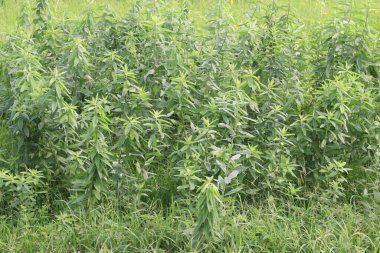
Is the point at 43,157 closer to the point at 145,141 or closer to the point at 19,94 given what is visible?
the point at 19,94

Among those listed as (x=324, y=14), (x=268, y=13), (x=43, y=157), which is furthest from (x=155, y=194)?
(x=324, y=14)

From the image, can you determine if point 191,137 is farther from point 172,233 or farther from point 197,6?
point 197,6

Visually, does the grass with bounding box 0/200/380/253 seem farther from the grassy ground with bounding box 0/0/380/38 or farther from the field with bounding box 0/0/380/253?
the grassy ground with bounding box 0/0/380/38

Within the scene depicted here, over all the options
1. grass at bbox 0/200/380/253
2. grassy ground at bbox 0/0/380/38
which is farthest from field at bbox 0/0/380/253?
grassy ground at bbox 0/0/380/38

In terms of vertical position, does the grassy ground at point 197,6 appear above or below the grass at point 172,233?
below

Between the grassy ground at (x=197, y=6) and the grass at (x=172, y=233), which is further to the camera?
the grassy ground at (x=197, y=6)

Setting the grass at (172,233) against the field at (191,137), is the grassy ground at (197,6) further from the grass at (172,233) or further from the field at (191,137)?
the grass at (172,233)

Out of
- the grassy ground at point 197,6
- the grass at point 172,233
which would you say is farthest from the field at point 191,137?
the grassy ground at point 197,6

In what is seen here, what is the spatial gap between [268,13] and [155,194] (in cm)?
185

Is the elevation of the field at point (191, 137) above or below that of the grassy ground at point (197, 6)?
above

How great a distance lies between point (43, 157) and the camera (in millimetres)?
4367

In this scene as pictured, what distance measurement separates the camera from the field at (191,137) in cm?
379

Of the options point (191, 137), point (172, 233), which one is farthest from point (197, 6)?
point (172, 233)

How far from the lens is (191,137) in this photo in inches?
157
